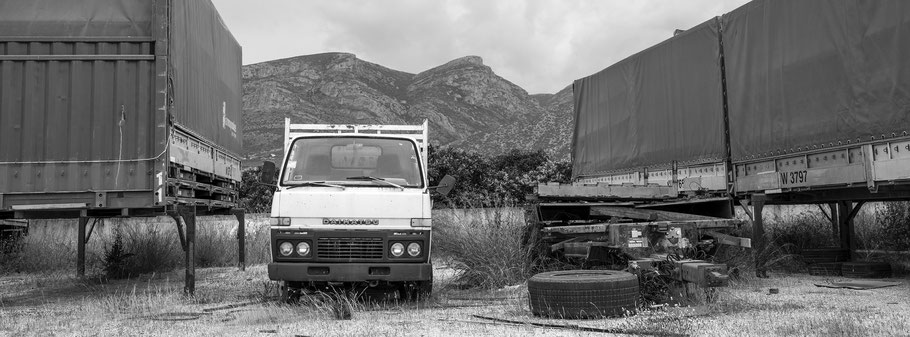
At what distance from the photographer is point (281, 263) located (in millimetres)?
7562

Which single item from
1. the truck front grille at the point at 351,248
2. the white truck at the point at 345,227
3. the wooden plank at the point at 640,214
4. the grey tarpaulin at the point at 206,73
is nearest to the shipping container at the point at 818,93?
the wooden plank at the point at 640,214

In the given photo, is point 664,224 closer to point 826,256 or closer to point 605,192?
point 605,192

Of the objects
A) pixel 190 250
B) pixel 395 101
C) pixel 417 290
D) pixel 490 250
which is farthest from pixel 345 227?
pixel 395 101

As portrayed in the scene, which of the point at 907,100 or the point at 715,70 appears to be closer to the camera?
the point at 907,100

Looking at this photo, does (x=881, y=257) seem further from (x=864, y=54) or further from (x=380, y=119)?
(x=380, y=119)

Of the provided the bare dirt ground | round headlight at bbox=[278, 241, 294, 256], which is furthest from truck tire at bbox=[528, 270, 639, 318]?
round headlight at bbox=[278, 241, 294, 256]

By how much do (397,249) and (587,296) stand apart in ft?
7.03

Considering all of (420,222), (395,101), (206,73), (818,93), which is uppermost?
(395,101)

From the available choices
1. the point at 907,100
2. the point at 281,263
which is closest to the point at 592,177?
the point at 907,100

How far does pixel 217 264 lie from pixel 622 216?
11147 mm

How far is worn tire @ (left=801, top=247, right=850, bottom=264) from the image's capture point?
39.2 ft

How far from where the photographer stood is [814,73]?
9836 millimetres

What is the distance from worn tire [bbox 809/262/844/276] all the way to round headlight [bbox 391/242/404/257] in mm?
7654

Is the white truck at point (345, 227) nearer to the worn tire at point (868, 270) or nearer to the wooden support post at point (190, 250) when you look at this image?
the wooden support post at point (190, 250)
